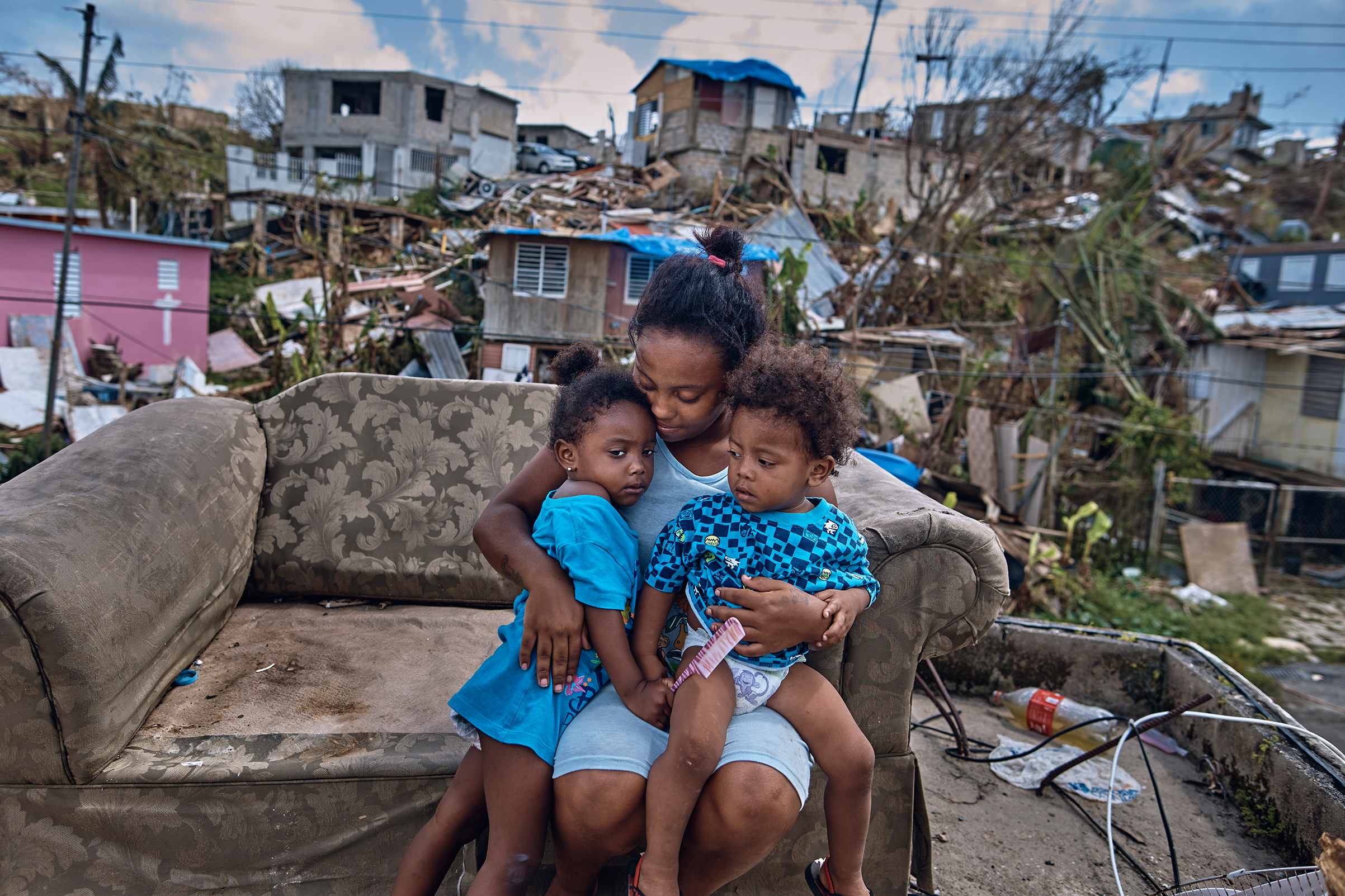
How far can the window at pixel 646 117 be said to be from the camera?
26.7 metres

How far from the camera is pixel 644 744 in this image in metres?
1.44

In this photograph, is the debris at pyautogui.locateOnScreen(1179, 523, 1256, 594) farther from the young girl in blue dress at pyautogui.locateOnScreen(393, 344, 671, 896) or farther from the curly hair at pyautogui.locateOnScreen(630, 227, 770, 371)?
the young girl in blue dress at pyautogui.locateOnScreen(393, 344, 671, 896)

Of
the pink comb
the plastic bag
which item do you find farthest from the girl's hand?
the plastic bag

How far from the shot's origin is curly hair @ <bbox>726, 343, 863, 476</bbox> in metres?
1.46

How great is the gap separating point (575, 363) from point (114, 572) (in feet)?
3.67

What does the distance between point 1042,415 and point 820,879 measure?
888 centimetres

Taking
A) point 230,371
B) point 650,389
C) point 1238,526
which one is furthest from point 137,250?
point 1238,526

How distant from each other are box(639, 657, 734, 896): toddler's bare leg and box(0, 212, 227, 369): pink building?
14841mm

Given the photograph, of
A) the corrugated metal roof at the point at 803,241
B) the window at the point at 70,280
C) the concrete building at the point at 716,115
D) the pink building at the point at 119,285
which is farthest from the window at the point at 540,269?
the concrete building at the point at 716,115

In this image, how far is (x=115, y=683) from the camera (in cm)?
161

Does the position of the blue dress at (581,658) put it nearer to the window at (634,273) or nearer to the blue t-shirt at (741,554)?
the blue t-shirt at (741,554)

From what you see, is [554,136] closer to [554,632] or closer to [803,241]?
[803,241]

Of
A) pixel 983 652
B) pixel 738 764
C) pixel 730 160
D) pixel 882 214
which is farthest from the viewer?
pixel 730 160

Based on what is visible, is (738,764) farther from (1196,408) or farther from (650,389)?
(1196,408)
